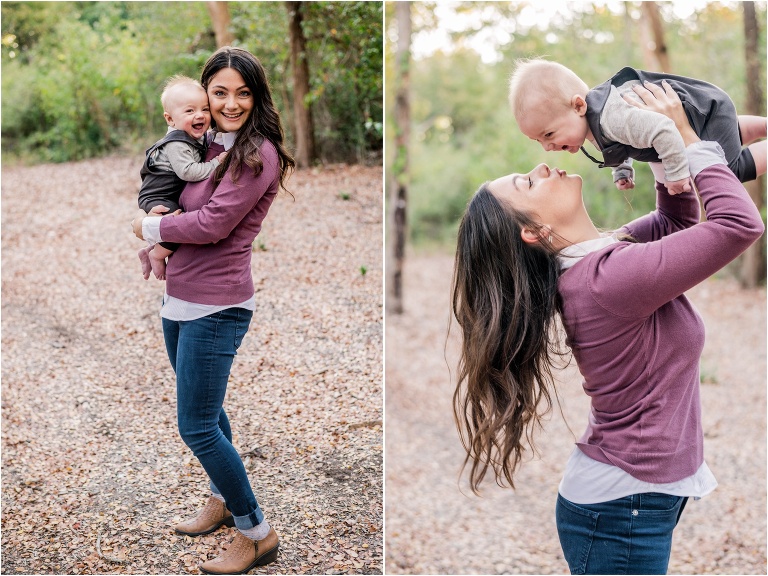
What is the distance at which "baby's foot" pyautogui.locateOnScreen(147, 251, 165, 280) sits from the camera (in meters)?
2.01

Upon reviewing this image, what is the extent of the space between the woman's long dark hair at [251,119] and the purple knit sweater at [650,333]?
0.89 meters

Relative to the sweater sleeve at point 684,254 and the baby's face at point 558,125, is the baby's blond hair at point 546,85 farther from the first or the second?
the sweater sleeve at point 684,254

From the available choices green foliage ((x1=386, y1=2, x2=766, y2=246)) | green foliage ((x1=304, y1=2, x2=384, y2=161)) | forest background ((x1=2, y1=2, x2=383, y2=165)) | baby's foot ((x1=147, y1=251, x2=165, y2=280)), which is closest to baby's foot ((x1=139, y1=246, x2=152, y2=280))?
baby's foot ((x1=147, y1=251, x2=165, y2=280))

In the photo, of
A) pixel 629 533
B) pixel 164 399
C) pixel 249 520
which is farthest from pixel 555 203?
pixel 164 399

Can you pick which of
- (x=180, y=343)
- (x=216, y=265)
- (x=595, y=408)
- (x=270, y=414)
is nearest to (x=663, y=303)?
(x=595, y=408)

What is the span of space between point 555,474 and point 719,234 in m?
3.71

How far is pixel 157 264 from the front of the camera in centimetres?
203

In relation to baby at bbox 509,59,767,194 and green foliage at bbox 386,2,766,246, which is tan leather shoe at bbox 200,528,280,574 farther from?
green foliage at bbox 386,2,766,246

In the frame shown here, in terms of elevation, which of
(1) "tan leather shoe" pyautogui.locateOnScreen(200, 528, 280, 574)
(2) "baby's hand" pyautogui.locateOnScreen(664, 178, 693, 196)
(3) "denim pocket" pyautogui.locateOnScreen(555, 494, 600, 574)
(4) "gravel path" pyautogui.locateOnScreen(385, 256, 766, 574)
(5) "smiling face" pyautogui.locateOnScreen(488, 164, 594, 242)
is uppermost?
(2) "baby's hand" pyautogui.locateOnScreen(664, 178, 693, 196)

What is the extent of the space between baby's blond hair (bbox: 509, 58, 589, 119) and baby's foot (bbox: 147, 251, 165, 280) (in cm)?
111

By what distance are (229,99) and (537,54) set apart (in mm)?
4911

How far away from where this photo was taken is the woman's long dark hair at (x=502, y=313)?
148 centimetres

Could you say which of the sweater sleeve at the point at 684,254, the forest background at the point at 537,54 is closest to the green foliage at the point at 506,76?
the forest background at the point at 537,54

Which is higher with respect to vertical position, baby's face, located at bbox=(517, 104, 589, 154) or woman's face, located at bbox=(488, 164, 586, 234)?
baby's face, located at bbox=(517, 104, 589, 154)
